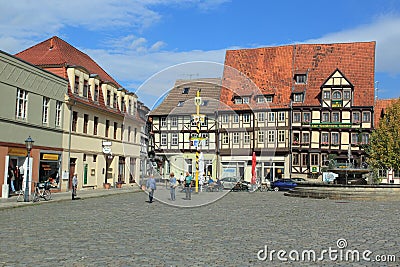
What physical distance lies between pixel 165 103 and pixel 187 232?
256 inches

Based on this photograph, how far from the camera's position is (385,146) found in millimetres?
54344

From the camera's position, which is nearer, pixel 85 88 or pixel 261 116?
pixel 85 88

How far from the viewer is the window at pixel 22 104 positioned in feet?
99.4

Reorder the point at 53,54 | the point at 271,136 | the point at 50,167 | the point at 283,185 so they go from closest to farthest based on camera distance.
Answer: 1. the point at 50,167
2. the point at 53,54
3. the point at 283,185
4. the point at 271,136

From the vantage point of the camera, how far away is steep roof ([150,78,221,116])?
62.1ft

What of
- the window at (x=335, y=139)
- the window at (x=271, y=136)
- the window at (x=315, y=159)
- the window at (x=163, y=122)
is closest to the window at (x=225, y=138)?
the window at (x=271, y=136)

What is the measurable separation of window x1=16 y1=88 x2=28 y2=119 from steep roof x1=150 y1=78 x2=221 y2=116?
1116cm

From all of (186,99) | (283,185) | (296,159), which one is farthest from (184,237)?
(296,159)

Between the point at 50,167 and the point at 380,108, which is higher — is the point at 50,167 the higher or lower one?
the lower one

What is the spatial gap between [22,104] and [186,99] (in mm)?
12489

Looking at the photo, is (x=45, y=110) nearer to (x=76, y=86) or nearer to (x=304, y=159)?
(x=76, y=86)

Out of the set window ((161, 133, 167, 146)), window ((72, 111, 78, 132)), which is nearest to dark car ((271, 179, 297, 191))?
window ((72, 111, 78, 132))

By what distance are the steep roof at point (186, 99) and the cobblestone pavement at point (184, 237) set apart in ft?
13.5

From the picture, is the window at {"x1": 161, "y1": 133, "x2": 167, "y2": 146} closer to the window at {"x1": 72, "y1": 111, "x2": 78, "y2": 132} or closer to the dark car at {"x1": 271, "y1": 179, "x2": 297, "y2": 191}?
the window at {"x1": 72, "y1": 111, "x2": 78, "y2": 132}
